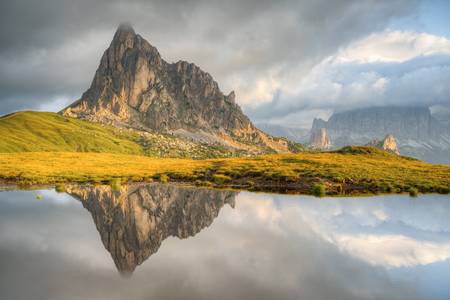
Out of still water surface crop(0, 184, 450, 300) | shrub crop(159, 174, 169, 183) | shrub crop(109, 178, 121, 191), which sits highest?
shrub crop(159, 174, 169, 183)

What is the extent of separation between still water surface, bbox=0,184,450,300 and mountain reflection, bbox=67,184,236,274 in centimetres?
15

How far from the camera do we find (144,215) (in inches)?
1606

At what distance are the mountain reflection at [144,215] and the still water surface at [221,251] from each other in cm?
15

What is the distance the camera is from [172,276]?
20.8m

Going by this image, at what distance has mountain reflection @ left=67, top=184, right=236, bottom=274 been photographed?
26.9m

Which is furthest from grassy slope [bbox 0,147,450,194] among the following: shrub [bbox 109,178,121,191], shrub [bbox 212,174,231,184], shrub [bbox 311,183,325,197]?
shrub [bbox 109,178,121,191]

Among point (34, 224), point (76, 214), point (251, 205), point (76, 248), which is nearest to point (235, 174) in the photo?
point (251, 205)

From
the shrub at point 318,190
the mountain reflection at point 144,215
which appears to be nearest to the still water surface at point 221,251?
the mountain reflection at point 144,215

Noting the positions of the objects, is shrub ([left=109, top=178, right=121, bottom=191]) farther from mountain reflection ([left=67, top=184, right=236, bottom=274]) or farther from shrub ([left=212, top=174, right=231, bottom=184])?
shrub ([left=212, top=174, right=231, bottom=184])

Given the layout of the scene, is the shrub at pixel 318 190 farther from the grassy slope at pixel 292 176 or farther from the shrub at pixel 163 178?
the shrub at pixel 163 178

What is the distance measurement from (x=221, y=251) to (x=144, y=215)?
16996 mm

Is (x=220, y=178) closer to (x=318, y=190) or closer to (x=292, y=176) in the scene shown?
(x=292, y=176)

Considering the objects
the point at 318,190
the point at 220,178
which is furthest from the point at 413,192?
the point at 220,178

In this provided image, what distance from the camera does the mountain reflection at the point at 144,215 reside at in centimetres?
2693
